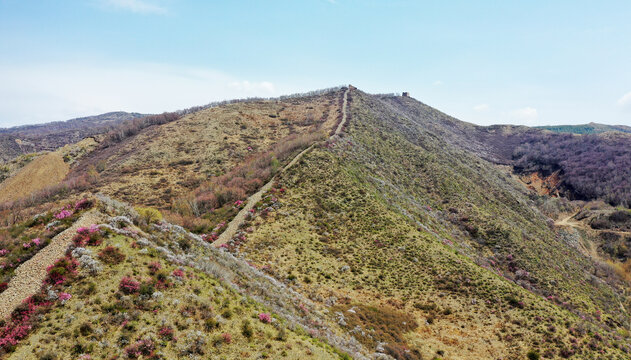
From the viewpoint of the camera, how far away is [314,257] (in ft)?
112

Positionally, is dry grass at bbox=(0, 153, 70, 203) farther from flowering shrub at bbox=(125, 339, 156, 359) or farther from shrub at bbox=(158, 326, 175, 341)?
flowering shrub at bbox=(125, 339, 156, 359)

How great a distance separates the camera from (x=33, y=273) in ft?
47.2

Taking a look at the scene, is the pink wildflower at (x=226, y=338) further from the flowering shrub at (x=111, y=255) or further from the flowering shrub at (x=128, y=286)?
the flowering shrub at (x=111, y=255)

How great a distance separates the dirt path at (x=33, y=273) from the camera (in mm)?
12820

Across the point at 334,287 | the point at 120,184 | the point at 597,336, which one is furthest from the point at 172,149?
the point at 597,336

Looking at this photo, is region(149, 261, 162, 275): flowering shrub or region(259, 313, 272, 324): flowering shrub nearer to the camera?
region(149, 261, 162, 275): flowering shrub

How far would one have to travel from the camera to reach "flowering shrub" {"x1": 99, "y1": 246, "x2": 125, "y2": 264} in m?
16.2

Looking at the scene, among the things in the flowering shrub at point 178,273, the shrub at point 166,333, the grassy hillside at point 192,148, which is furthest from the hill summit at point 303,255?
the grassy hillside at point 192,148

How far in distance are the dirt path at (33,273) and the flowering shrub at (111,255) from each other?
6.28ft

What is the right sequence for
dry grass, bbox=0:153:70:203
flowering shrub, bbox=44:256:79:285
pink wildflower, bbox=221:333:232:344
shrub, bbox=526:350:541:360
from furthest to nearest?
dry grass, bbox=0:153:70:203
shrub, bbox=526:350:541:360
pink wildflower, bbox=221:333:232:344
flowering shrub, bbox=44:256:79:285

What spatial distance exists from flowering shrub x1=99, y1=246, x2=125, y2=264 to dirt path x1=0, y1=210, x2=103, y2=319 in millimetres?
1913

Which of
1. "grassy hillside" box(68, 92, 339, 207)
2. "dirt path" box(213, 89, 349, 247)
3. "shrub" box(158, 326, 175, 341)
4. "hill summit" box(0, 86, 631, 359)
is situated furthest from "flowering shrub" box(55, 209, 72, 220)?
"grassy hillside" box(68, 92, 339, 207)

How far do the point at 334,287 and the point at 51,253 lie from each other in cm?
2386

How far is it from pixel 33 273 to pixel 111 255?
3.34 metres
